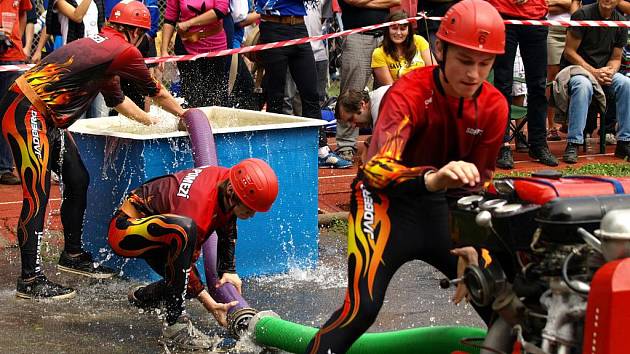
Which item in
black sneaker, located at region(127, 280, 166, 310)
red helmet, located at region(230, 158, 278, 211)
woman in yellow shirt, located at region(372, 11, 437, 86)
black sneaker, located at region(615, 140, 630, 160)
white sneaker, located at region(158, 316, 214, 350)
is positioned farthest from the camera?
black sneaker, located at region(615, 140, 630, 160)

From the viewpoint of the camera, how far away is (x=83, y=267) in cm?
739

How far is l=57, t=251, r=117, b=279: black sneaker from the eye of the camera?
737cm

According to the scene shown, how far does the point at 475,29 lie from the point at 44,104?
3520mm

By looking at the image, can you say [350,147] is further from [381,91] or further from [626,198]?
[626,198]

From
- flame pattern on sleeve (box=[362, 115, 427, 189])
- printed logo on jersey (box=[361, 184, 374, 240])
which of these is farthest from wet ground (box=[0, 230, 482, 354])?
flame pattern on sleeve (box=[362, 115, 427, 189])

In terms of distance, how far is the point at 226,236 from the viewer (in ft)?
20.3

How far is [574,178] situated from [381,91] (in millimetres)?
4564

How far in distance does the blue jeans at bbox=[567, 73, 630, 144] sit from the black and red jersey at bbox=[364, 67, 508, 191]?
22.4ft

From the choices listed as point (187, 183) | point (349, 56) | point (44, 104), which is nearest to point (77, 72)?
point (44, 104)

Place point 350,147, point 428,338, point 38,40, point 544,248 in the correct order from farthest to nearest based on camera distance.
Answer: point 38,40
point 350,147
point 428,338
point 544,248

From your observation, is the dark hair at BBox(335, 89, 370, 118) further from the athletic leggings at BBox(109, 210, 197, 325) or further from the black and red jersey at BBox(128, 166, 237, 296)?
the athletic leggings at BBox(109, 210, 197, 325)

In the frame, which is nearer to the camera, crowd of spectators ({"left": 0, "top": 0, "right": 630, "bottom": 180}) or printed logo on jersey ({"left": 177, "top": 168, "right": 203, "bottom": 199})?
printed logo on jersey ({"left": 177, "top": 168, "right": 203, "bottom": 199})

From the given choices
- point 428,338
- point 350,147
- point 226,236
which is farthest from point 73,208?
point 350,147

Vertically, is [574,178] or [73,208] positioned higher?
[574,178]
